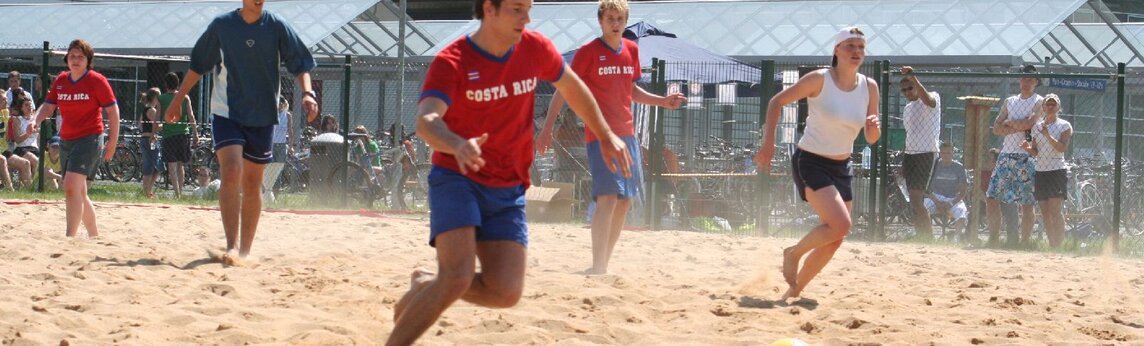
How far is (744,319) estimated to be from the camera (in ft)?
22.2

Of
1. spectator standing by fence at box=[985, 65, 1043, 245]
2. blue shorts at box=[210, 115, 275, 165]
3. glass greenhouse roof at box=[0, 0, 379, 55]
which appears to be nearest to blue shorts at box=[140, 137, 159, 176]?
glass greenhouse roof at box=[0, 0, 379, 55]

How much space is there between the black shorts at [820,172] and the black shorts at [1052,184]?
19.4ft

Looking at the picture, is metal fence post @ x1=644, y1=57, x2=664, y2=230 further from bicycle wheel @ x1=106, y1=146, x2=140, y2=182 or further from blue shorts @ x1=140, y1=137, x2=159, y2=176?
bicycle wheel @ x1=106, y1=146, x2=140, y2=182

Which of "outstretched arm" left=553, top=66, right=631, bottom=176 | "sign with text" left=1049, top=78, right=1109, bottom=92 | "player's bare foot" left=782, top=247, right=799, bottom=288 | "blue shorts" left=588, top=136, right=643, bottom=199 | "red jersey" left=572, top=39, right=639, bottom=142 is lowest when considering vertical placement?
"player's bare foot" left=782, top=247, right=799, bottom=288

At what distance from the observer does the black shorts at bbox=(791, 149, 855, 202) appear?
7469mm

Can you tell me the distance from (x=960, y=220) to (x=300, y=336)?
32.5 ft

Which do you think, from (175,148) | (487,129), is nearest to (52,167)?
(175,148)

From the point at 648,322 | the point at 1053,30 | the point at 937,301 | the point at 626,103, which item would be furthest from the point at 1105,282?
the point at 1053,30

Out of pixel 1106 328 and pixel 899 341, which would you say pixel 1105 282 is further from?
pixel 899 341

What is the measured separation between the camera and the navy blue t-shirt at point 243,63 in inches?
320

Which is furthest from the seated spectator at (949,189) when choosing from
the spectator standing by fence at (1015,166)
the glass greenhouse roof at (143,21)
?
the glass greenhouse roof at (143,21)

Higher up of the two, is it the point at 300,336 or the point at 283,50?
the point at 283,50

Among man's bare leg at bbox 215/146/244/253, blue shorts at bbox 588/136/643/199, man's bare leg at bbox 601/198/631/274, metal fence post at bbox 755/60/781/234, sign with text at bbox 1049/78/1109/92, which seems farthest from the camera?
sign with text at bbox 1049/78/1109/92

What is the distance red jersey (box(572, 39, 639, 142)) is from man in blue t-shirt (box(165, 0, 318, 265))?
5.21ft
